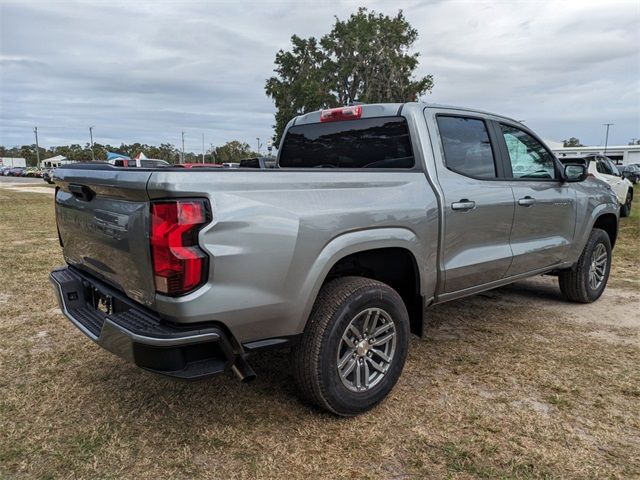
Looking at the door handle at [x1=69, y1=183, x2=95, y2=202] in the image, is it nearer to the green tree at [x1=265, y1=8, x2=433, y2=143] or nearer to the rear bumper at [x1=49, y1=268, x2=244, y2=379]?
the rear bumper at [x1=49, y1=268, x2=244, y2=379]

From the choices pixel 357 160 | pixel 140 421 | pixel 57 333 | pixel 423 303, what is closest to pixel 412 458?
pixel 423 303

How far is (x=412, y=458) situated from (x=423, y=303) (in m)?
1.06

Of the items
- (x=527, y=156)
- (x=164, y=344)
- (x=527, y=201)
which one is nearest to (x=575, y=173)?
(x=527, y=156)

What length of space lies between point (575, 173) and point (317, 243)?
3245mm

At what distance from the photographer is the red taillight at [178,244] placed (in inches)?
85.8

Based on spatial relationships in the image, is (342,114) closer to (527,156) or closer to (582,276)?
(527,156)

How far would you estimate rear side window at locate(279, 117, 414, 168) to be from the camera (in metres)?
Result: 3.50

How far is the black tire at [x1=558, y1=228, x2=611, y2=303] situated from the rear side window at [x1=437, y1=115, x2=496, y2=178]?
1.91 m

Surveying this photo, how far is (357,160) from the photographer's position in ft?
12.5

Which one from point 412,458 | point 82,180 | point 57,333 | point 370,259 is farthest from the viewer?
point 57,333

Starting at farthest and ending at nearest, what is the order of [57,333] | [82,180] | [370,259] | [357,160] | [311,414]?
[57,333], [357,160], [370,259], [311,414], [82,180]

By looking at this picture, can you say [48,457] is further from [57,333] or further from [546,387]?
[546,387]

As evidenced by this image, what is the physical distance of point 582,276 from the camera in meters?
5.09

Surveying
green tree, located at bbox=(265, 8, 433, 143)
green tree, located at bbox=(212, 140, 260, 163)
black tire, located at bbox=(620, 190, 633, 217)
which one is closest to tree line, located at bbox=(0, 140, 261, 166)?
green tree, located at bbox=(212, 140, 260, 163)
